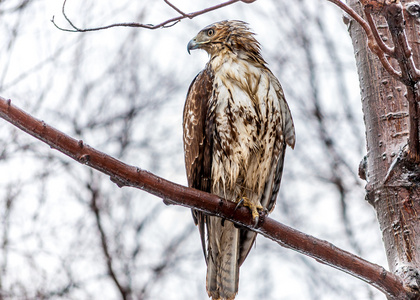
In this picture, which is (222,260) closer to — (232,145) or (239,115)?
(232,145)

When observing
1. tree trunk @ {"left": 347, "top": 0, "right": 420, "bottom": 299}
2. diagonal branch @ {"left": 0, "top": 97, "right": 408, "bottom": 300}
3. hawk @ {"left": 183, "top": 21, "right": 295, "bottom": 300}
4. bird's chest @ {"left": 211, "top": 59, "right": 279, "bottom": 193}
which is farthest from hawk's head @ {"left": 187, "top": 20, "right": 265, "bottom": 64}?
diagonal branch @ {"left": 0, "top": 97, "right": 408, "bottom": 300}

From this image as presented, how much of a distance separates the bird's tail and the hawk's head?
1.36m

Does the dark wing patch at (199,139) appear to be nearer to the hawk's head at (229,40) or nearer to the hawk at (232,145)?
the hawk at (232,145)

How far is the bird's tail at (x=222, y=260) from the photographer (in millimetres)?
3693

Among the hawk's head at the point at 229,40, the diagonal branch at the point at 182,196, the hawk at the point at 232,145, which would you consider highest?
the hawk's head at the point at 229,40

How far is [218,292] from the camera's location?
3.69m

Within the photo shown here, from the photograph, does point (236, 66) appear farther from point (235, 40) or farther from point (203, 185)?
point (203, 185)

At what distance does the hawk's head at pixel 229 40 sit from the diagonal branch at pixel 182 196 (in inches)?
71.1

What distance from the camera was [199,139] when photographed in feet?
12.9

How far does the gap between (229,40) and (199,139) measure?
1018mm

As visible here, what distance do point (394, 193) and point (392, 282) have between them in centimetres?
48

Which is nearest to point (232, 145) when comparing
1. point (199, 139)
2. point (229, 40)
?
point (199, 139)

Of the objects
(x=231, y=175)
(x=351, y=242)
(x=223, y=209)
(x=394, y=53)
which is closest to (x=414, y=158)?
(x=394, y=53)

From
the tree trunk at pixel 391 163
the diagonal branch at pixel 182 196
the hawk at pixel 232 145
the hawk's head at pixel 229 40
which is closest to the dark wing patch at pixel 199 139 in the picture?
the hawk at pixel 232 145
